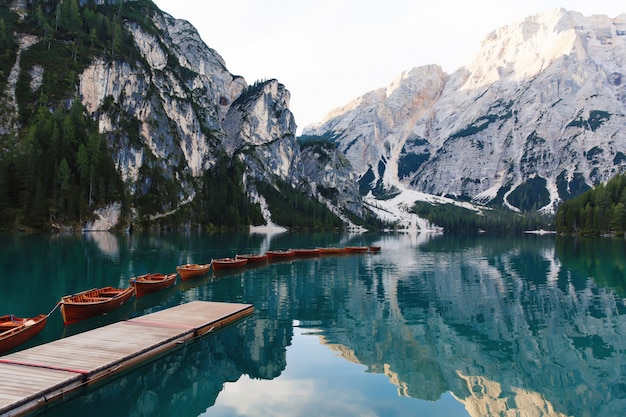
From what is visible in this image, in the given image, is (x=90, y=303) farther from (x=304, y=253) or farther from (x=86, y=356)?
(x=304, y=253)

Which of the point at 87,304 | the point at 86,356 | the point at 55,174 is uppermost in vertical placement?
the point at 55,174

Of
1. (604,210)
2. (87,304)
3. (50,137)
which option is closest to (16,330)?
(87,304)

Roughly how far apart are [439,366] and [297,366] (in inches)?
314

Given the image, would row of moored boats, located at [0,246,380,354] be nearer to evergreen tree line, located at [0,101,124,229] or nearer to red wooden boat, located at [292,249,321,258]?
red wooden boat, located at [292,249,321,258]

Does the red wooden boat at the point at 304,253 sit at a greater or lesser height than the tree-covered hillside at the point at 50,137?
lesser

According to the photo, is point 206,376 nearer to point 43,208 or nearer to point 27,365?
point 27,365

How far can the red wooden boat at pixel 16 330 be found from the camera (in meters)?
23.0

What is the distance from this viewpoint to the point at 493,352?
89.6 ft

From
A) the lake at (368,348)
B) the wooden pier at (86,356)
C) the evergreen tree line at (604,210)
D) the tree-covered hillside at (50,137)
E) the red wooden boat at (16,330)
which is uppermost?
the tree-covered hillside at (50,137)

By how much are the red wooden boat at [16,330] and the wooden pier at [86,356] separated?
237 cm

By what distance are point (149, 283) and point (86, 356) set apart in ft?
69.8

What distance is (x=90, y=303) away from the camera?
102 ft

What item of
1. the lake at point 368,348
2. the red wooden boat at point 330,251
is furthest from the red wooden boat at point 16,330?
the red wooden boat at point 330,251

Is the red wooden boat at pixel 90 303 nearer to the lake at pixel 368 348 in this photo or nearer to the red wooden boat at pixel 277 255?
the lake at pixel 368 348
